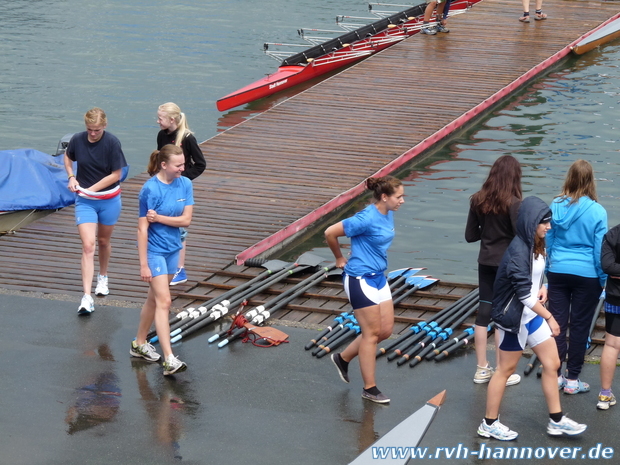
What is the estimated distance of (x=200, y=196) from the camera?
12.7m

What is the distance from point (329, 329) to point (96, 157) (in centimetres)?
278

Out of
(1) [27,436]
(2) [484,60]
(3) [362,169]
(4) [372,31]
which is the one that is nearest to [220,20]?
(4) [372,31]

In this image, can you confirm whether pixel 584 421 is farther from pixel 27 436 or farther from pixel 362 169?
pixel 362 169

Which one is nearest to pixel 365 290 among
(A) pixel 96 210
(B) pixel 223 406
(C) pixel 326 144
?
(B) pixel 223 406

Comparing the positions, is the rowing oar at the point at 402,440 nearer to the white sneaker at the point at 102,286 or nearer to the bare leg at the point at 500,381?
the bare leg at the point at 500,381

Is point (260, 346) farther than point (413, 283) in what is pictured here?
No

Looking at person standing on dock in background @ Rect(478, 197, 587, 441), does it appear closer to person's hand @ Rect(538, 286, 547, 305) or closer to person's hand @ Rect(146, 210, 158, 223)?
person's hand @ Rect(538, 286, 547, 305)

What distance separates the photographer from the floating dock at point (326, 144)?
10.4m

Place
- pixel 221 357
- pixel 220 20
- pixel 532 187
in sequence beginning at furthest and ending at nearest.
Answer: pixel 220 20 < pixel 532 187 < pixel 221 357

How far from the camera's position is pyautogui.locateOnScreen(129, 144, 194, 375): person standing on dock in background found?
24.0ft

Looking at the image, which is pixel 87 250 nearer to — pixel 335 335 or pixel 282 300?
pixel 282 300

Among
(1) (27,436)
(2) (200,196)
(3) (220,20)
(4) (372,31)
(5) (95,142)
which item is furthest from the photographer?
(3) (220,20)

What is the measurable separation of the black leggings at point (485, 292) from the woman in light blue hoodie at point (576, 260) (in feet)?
1.49

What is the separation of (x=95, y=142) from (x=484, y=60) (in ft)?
43.7
